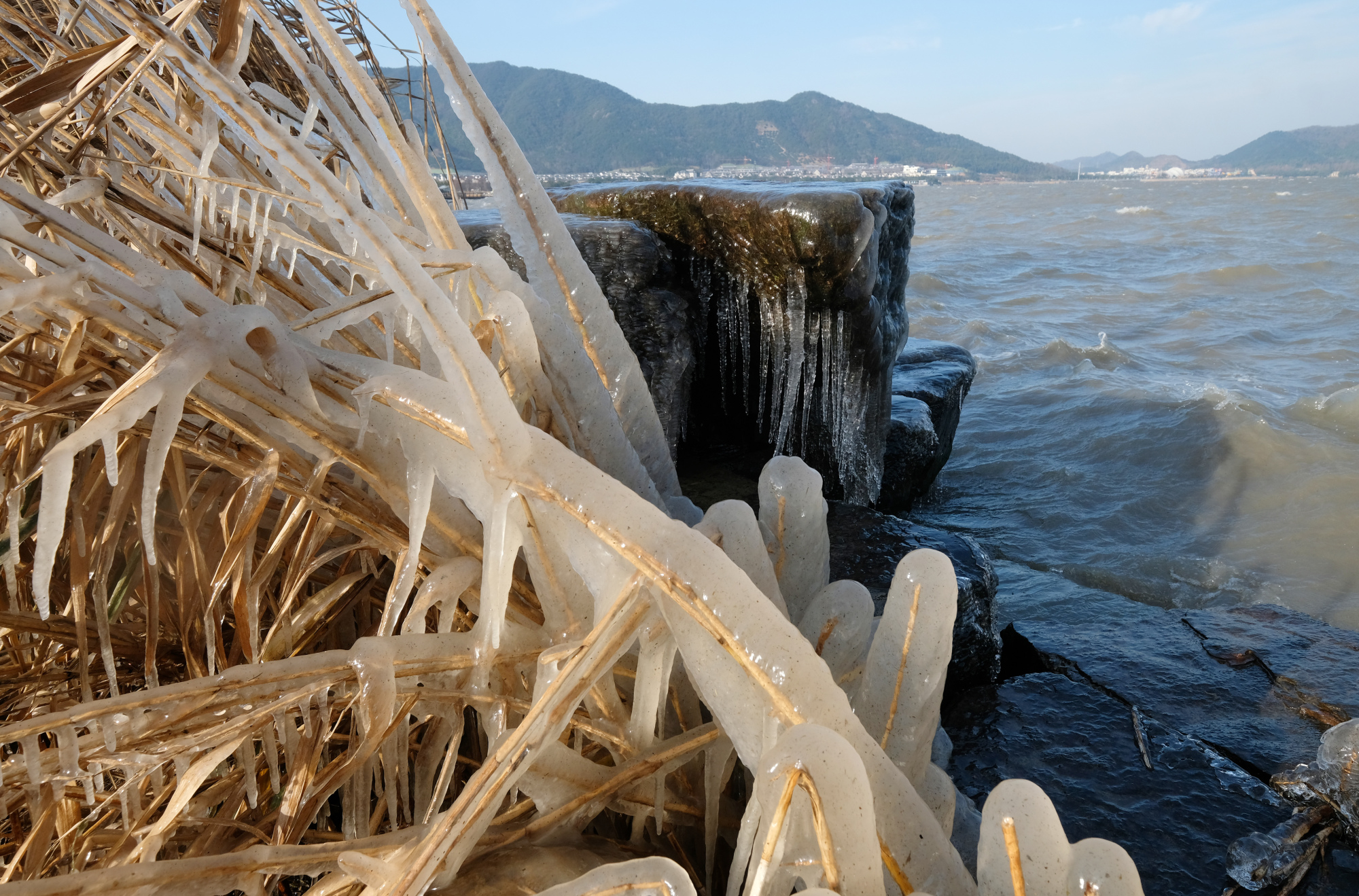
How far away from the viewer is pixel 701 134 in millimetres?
100375

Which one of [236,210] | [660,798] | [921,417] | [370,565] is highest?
[236,210]

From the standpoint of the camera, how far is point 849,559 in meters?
3.20

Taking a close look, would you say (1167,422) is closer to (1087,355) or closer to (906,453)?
(1087,355)

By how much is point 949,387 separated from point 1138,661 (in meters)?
3.10

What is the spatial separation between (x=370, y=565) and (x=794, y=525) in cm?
70

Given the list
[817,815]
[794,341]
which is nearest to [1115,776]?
[817,815]

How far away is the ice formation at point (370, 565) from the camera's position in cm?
76

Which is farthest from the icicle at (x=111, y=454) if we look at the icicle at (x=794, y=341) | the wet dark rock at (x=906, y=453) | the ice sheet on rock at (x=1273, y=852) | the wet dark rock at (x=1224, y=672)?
the wet dark rock at (x=906, y=453)

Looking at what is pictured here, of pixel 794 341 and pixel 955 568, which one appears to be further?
pixel 794 341

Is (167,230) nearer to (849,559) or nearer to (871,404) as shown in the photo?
(849,559)

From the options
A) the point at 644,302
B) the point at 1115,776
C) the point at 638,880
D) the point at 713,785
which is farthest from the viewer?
the point at 644,302

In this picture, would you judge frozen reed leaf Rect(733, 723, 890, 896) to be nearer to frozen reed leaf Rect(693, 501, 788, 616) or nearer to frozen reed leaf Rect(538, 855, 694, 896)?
frozen reed leaf Rect(538, 855, 694, 896)

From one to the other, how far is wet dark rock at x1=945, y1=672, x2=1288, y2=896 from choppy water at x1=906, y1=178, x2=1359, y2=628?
2.22m

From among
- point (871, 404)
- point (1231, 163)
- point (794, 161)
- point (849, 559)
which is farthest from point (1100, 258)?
point (1231, 163)
